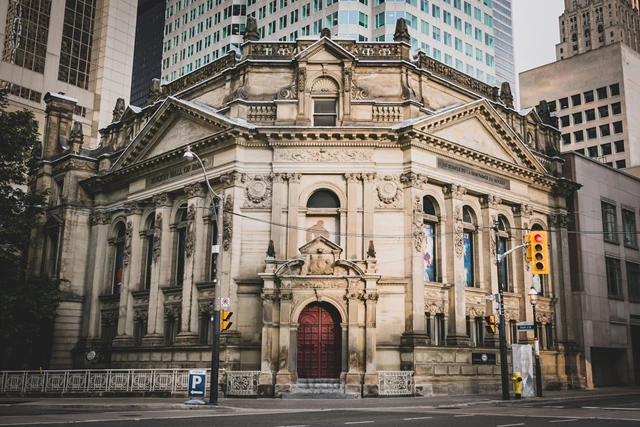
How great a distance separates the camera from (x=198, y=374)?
25.7 m

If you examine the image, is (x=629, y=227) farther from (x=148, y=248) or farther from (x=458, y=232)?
(x=148, y=248)

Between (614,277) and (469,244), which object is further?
(614,277)

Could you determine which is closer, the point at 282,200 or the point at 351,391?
the point at 351,391

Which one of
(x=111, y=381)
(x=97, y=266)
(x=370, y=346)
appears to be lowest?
(x=111, y=381)

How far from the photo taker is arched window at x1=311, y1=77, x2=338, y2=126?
38219 millimetres

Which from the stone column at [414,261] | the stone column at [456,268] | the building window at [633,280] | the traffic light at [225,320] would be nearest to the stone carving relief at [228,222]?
the stone column at [414,261]

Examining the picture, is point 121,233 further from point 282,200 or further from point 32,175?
point 282,200

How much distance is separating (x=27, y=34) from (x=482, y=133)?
63.4 meters

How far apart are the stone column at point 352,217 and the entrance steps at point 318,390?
22.9ft

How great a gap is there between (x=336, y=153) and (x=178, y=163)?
35.5 ft

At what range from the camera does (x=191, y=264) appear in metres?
38.7

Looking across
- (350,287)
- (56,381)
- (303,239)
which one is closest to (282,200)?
(303,239)

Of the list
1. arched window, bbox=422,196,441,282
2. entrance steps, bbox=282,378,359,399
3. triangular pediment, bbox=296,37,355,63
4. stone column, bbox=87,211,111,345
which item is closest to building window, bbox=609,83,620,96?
arched window, bbox=422,196,441,282

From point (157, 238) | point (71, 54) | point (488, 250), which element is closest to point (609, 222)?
point (488, 250)
